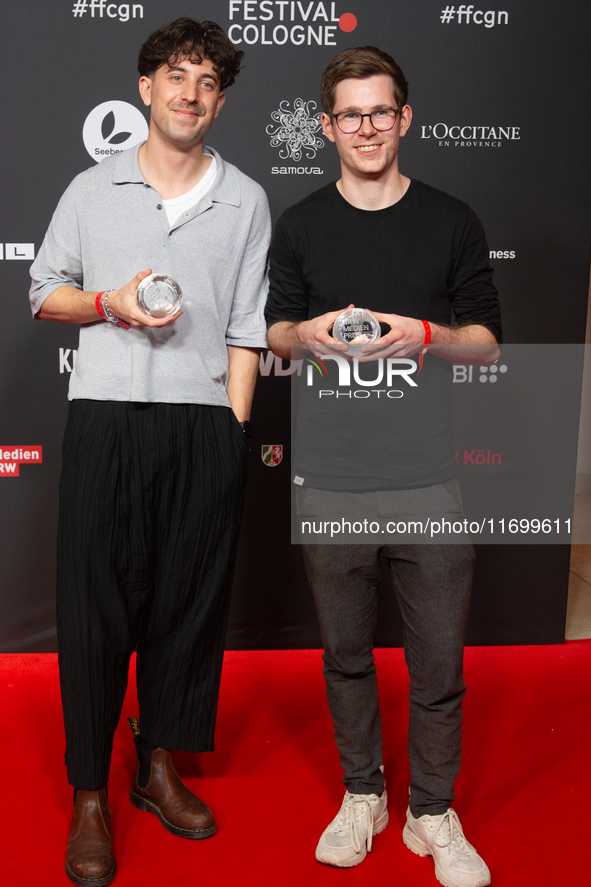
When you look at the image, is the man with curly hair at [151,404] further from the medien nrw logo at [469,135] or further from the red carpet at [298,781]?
the medien nrw logo at [469,135]

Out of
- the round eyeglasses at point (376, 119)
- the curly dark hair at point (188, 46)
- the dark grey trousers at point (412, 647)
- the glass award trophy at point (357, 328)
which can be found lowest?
the dark grey trousers at point (412, 647)

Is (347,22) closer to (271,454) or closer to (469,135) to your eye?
(469,135)

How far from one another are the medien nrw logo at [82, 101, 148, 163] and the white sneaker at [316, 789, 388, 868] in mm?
Result: 2373

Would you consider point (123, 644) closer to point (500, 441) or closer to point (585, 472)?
point (500, 441)

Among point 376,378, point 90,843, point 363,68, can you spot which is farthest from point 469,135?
point 90,843

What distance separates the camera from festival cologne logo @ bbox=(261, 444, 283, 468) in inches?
116

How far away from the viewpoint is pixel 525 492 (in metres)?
3.03

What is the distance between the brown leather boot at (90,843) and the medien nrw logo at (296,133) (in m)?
2.24

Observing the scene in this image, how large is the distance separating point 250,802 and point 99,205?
164cm

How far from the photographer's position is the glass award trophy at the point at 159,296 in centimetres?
156

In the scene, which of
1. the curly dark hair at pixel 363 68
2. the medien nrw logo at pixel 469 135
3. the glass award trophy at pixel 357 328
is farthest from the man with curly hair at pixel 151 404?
the medien nrw logo at pixel 469 135

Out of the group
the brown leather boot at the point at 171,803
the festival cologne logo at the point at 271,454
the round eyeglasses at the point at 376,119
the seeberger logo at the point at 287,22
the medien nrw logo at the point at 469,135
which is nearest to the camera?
the round eyeglasses at the point at 376,119

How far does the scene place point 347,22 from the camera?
9.01 ft

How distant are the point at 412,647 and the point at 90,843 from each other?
0.90 m
